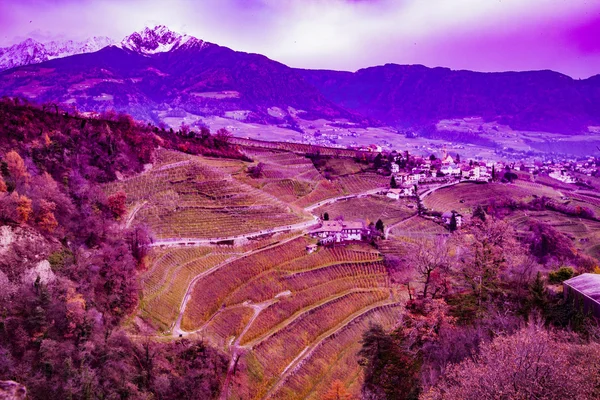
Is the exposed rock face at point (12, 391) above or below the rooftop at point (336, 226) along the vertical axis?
below

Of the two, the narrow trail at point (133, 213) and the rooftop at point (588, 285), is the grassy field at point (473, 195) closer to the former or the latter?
the rooftop at point (588, 285)

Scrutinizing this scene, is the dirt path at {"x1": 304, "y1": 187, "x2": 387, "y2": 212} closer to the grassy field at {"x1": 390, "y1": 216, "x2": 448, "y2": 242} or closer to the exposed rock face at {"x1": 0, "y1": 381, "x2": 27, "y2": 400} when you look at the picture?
the grassy field at {"x1": 390, "y1": 216, "x2": 448, "y2": 242}

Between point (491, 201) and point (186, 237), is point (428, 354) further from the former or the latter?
point (491, 201)

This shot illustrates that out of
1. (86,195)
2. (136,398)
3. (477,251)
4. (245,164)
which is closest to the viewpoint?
(136,398)

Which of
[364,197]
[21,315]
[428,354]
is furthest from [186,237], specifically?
[364,197]

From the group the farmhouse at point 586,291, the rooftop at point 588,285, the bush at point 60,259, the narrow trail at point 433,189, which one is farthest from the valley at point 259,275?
the rooftop at point 588,285

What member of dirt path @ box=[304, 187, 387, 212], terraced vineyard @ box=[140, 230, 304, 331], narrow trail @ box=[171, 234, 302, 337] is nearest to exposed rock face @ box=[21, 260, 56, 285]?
terraced vineyard @ box=[140, 230, 304, 331]
